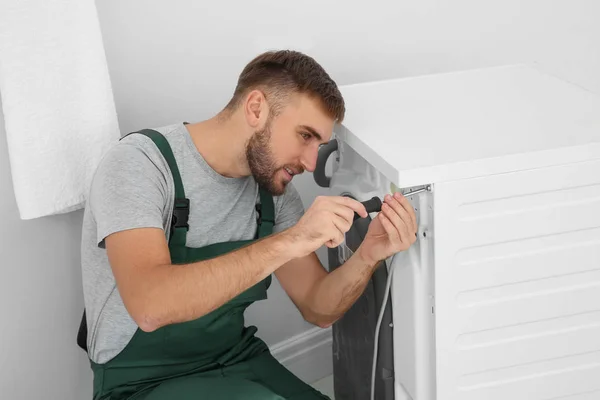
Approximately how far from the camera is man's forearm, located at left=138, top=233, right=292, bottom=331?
1.34 m

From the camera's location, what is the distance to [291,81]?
153cm

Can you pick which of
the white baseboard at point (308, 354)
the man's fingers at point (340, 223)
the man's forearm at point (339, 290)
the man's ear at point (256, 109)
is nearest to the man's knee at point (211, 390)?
the man's forearm at point (339, 290)

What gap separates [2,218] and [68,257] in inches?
7.8

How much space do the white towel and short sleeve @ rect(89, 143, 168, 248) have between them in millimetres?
153

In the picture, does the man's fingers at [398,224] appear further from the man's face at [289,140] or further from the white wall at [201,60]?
the white wall at [201,60]

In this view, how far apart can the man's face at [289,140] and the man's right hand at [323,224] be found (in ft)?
0.62

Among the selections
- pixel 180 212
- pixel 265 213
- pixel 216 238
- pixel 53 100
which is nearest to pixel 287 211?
pixel 265 213

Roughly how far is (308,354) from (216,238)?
0.83m

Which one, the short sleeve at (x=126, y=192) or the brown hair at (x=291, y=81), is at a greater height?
the brown hair at (x=291, y=81)

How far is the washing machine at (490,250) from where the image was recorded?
52.1 inches

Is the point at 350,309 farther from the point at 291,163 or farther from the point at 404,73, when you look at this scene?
the point at 404,73

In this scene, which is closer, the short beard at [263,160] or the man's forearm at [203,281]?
the man's forearm at [203,281]

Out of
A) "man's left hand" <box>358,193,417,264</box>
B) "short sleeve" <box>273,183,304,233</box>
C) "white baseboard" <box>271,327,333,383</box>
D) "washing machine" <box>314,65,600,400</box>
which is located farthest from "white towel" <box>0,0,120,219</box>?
"white baseboard" <box>271,327,333,383</box>

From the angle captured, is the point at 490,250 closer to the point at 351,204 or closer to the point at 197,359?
the point at 351,204
